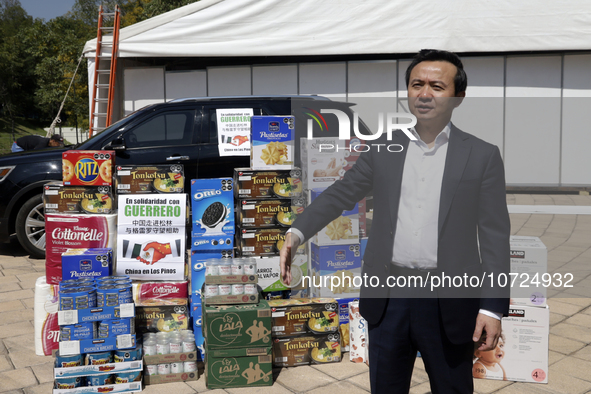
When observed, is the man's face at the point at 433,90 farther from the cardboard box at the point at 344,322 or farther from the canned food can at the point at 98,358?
the canned food can at the point at 98,358

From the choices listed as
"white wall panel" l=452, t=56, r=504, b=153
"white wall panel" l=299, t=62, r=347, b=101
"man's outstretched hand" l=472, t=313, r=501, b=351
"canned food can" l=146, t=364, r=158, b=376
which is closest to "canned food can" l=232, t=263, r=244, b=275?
"canned food can" l=146, t=364, r=158, b=376

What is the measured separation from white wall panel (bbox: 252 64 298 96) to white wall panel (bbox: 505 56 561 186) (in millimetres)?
4824

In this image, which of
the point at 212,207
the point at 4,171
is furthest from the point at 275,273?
the point at 4,171

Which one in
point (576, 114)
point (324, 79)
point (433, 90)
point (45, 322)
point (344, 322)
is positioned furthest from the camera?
point (324, 79)

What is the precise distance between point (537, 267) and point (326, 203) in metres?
2.09

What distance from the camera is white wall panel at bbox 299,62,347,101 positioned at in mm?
12008

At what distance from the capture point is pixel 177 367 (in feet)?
12.0

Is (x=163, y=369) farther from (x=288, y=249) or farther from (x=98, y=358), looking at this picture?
(x=288, y=249)

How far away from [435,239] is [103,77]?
34.7ft

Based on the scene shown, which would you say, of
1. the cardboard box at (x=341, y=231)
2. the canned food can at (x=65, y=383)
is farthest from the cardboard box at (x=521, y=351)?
the canned food can at (x=65, y=383)

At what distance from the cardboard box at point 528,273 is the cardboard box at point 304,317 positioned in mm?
1289

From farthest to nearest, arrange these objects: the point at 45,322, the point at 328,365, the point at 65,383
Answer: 1. the point at 45,322
2. the point at 328,365
3. the point at 65,383

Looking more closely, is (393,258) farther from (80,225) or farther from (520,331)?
(80,225)

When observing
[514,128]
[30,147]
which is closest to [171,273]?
[30,147]
